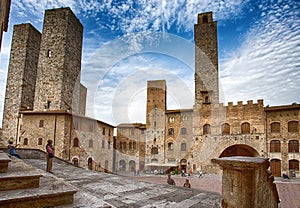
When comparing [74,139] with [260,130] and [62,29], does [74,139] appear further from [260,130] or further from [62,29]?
[260,130]

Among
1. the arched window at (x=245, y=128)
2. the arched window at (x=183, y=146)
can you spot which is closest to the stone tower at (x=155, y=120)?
the arched window at (x=183, y=146)

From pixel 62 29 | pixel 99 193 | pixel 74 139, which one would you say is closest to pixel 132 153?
pixel 74 139

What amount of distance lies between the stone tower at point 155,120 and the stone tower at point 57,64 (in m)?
13.5

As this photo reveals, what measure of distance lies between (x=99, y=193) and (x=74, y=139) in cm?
1959

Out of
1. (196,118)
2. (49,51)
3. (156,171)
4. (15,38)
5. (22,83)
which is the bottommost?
(156,171)

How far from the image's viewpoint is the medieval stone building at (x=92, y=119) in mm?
22562

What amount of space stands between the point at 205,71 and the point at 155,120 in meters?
11.5

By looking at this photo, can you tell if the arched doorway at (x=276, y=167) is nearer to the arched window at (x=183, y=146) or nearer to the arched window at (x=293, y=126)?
the arched window at (x=293, y=126)

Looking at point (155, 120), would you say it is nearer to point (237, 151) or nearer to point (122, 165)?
point (122, 165)

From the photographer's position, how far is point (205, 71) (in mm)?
28953

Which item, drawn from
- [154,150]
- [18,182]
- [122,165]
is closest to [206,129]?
[154,150]

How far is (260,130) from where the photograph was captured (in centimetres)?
2491

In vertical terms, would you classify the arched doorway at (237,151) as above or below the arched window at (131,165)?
above

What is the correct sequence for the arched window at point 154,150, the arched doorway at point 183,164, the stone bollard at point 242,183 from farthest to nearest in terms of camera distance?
1. the arched window at point 154,150
2. the arched doorway at point 183,164
3. the stone bollard at point 242,183
